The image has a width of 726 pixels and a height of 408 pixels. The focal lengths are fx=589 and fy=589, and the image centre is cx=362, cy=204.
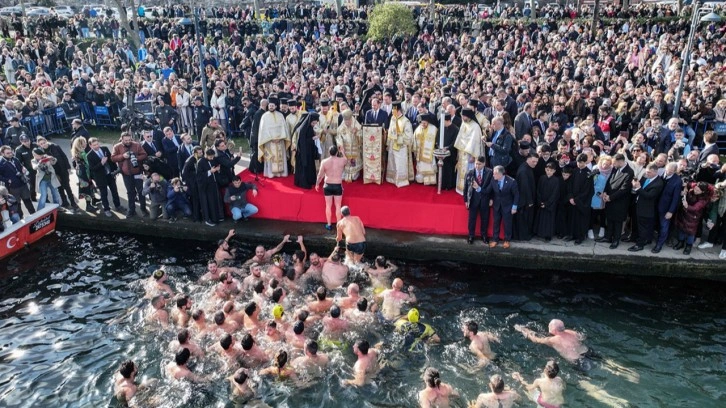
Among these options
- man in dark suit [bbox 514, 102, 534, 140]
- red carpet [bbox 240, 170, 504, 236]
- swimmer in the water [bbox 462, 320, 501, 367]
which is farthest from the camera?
man in dark suit [bbox 514, 102, 534, 140]

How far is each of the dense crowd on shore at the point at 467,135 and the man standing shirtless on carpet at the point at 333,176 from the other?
3.29 feet

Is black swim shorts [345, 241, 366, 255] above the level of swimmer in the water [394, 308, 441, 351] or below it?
above

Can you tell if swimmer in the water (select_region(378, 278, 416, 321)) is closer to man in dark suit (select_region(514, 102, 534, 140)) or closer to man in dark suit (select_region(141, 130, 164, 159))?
man in dark suit (select_region(514, 102, 534, 140))

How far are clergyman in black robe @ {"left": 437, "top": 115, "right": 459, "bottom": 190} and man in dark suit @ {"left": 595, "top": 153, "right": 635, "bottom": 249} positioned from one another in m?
2.68

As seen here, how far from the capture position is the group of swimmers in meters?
7.10

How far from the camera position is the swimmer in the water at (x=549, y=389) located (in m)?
6.77

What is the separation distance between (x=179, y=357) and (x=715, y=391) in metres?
6.54

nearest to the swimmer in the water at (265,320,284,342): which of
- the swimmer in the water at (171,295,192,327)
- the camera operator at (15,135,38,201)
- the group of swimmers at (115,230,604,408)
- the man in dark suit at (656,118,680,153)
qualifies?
the group of swimmers at (115,230,604,408)

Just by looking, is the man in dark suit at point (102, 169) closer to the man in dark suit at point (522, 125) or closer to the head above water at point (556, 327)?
the man in dark suit at point (522, 125)

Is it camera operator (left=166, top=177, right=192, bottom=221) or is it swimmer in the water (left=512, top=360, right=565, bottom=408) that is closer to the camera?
swimmer in the water (left=512, top=360, right=565, bottom=408)

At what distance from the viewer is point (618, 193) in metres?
9.30

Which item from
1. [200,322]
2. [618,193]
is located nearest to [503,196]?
[618,193]

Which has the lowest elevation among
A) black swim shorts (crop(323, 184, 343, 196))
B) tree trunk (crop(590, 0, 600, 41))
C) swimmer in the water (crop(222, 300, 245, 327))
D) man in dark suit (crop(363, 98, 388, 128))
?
swimmer in the water (crop(222, 300, 245, 327))

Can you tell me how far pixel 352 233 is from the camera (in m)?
9.70
